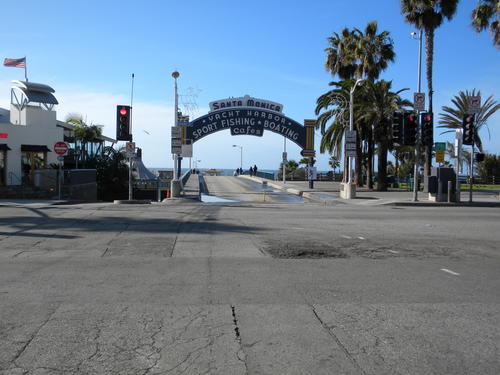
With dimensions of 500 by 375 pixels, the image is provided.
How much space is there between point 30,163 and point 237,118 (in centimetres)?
1500

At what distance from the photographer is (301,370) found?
4.14 m

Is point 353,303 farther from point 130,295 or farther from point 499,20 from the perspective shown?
point 499,20

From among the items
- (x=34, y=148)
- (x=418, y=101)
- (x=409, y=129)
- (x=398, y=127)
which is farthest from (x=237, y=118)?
(x=418, y=101)

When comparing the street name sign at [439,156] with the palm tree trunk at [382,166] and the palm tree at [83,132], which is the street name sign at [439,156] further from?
the palm tree at [83,132]

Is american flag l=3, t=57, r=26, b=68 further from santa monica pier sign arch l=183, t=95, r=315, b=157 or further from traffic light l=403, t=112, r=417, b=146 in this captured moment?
traffic light l=403, t=112, r=417, b=146

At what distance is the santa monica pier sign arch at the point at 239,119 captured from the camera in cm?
3597

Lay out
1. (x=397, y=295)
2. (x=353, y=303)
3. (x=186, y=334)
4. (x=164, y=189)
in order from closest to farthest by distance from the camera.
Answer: (x=186, y=334)
(x=353, y=303)
(x=397, y=295)
(x=164, y=189)

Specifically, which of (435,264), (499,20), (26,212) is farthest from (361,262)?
(499,20)

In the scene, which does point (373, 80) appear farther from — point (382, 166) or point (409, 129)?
point (409, 129)

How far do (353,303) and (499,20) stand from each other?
93.8 ft

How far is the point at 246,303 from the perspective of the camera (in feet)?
20.1

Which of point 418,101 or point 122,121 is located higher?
point 418,101

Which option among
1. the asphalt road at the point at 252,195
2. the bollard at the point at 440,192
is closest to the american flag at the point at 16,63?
the asphalt road at the point at 252,195

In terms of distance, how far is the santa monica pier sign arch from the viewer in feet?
118
